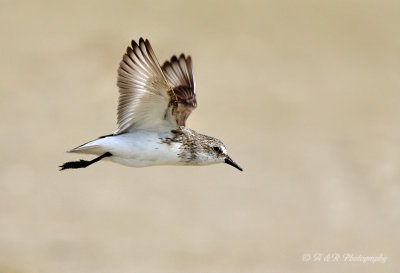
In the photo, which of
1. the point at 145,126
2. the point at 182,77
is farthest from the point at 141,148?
the point at 182,77

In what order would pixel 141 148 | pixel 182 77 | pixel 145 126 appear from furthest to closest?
pixel 182 77 → pixel 145 126 → pixel 141 148

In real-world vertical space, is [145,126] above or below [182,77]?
below

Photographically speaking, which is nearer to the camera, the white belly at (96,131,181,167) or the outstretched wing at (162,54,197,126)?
the white belly at (96,131,181,167)

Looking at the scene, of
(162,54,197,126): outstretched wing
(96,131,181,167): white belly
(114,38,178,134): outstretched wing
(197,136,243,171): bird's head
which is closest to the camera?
(114,38,178,134): outstretched wing

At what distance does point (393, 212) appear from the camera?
492 inches

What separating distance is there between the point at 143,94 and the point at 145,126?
292 mm

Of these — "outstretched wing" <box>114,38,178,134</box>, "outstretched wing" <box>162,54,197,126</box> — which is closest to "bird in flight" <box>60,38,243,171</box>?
"outstretched wing" <box>114,38,178,134</box>

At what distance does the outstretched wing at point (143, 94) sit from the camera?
6961mm

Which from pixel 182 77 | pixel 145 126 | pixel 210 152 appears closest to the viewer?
pixel 145 126

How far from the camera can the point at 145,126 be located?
7234 mm

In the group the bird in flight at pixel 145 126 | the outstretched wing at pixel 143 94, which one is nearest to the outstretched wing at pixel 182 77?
the bird in flight at pixel 145 126

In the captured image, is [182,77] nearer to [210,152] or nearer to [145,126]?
[210,152]

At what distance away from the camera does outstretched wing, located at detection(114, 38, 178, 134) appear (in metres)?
6.96

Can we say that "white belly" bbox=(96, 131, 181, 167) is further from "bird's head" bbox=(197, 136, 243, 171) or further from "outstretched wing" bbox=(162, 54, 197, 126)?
"outstretched wing" bbox=(162, 54, 197, 126)
